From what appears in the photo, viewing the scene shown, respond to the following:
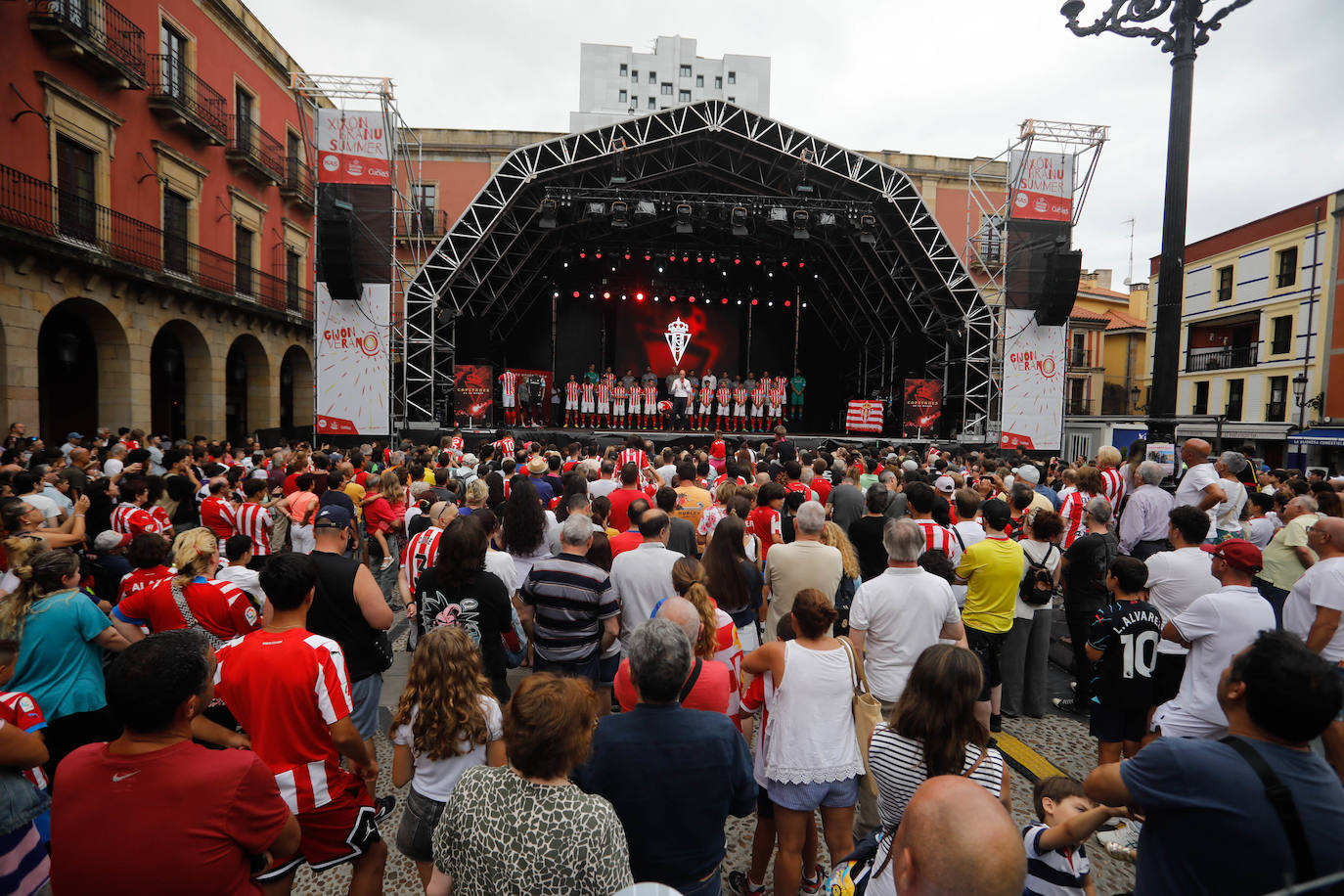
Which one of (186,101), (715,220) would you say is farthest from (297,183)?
(715,220)

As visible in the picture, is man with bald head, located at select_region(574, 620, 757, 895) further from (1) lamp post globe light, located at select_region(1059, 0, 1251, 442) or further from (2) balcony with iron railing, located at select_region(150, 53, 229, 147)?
(2) balcony with iron railing, located at select_region(150, 53, 229, 147)

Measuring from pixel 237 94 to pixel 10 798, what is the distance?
22.9 m

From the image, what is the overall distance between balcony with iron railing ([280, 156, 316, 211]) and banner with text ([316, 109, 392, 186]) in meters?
8.22

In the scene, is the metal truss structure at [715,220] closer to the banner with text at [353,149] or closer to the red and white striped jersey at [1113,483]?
the banner with text at [353,149]

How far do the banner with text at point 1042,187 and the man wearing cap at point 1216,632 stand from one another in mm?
14290

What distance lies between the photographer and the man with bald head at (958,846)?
1.33 metres

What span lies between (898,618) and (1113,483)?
4.76 m

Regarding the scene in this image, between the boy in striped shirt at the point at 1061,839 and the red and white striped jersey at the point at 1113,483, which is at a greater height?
the red and white striped jersey at the point at 1113,483

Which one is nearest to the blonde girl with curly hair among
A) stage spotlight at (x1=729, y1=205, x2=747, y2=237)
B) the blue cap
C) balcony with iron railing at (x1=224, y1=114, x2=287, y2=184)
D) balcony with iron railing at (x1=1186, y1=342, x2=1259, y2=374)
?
the blue cap

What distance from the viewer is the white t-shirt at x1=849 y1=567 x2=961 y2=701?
3312 millimetres

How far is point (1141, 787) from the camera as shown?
5.65 feet

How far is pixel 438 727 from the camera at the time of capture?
7.91ft

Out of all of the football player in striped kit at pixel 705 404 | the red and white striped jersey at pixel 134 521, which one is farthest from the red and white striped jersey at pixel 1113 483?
the football player in striped kit at pixel 705 404

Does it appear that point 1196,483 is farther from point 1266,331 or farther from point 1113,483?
point 1266,331
